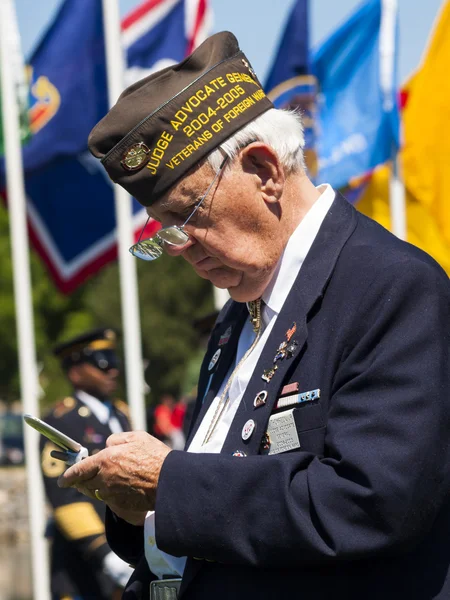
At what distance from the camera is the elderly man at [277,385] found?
6.42 ft

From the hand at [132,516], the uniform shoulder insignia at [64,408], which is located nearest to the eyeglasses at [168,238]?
the hand at [132,516]

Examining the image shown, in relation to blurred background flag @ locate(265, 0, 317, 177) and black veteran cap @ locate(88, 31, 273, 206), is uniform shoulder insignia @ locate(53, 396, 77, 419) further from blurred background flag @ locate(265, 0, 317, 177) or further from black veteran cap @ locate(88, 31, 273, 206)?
black veteran cap @ locate(88, 31, 273, 206)

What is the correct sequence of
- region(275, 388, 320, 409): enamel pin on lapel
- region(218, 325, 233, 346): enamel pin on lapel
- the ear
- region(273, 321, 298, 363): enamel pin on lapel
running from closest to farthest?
region(275, 388, 320, 409): enamel pin on lapel
region(273, 321, 298, 363): enamel pin on lapel
the ear
region(218, 325, 233, 346): enamel pin on lapel

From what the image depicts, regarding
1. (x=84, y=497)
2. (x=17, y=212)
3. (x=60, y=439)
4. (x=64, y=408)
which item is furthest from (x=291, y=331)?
(x=17, y=212)

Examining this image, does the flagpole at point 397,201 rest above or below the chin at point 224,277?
below

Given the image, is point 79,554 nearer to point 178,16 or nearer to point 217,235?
point 217,235

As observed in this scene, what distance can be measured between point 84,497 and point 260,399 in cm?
424

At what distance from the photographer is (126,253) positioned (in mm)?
8789

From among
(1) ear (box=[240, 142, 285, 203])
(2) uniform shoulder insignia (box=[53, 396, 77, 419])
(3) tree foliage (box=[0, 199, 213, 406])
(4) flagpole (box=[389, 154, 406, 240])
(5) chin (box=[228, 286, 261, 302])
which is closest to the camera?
(1) ear (box=[240, 142, 285, 203])

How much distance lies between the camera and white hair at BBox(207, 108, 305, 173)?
91.6 inches

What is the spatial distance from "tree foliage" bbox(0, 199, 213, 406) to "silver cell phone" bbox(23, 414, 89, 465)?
34311 mm

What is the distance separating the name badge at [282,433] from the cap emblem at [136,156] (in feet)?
2.13

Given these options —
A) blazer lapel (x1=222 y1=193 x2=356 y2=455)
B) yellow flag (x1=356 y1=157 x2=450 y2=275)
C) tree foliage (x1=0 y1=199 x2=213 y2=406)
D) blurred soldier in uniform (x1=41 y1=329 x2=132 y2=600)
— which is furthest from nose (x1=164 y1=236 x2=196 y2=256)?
tree foliage (x1=0 y1=199 x2=213 y2=406)

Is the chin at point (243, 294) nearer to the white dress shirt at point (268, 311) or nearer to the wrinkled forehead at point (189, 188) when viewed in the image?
the white dress shirt at point (268, 311)
